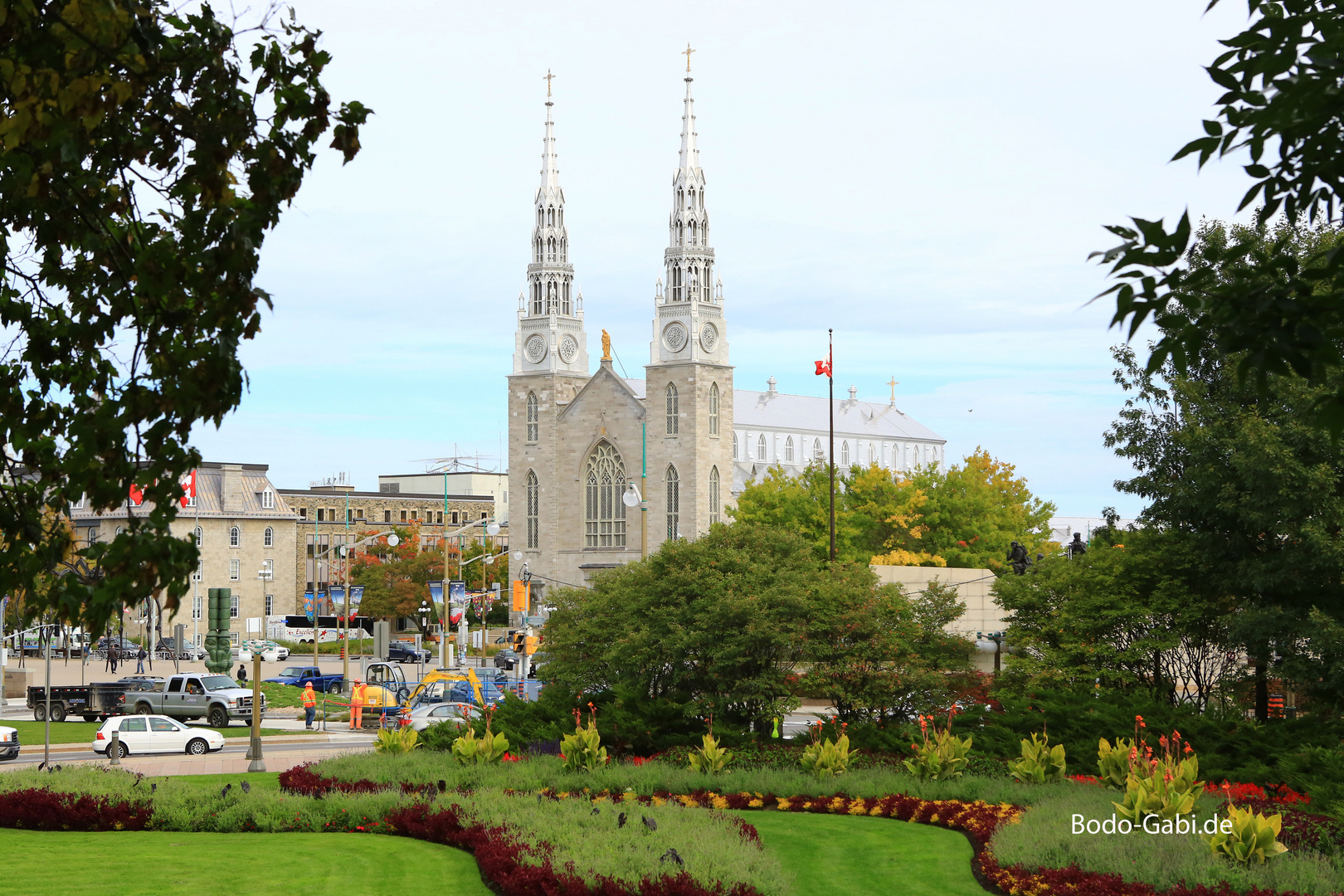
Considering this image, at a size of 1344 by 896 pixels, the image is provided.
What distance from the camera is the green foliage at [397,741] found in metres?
26.0

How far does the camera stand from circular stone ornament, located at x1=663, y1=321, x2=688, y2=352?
94.2 metres

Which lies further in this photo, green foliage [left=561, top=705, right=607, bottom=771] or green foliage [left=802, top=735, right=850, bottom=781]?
green foliage [left=561, top=705, right=607, bottom=771]

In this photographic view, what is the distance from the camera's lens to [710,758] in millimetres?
23672

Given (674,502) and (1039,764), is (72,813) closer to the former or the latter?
(1039,764)

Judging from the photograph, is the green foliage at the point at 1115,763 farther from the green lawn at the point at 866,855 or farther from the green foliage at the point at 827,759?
the green foliage at the point at 827,759

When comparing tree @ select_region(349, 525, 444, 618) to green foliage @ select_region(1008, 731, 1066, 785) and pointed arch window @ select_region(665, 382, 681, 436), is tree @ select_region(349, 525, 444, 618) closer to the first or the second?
pointed arch window @ select_region(665, 382, 681, 436)

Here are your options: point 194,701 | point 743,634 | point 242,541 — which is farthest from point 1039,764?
point 242,541

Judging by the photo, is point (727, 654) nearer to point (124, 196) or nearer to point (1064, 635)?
point (1064, 635)

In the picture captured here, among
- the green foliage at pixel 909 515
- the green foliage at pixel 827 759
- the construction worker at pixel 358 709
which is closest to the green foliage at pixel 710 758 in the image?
the green foliage at pixel 827 759

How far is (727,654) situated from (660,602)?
2450 millimetres

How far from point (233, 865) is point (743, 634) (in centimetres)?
1157

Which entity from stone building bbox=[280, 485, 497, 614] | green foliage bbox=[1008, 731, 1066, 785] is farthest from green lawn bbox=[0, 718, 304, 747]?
stone building bbox=[280, 485, 497, 614]

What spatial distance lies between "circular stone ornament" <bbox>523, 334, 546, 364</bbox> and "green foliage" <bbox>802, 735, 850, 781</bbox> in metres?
81.1

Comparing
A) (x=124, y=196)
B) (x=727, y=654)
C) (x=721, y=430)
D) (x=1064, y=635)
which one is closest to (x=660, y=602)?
(x=727, y=654)
